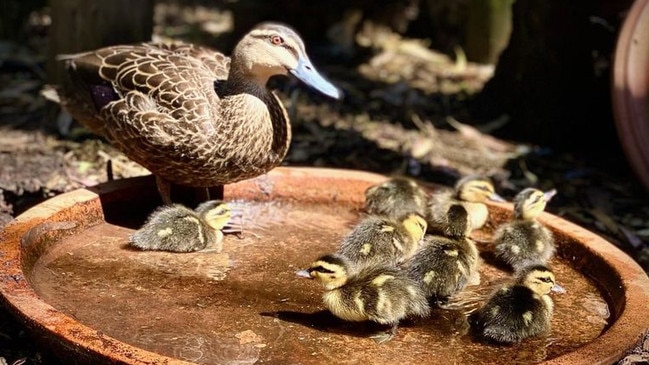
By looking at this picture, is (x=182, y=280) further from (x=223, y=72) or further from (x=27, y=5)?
(x=27, y=5)

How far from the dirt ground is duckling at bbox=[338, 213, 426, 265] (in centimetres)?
168

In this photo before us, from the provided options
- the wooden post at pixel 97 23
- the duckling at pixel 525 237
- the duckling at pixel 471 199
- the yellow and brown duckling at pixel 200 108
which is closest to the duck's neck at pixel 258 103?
the yellow and brown duckling at pixel 200 108

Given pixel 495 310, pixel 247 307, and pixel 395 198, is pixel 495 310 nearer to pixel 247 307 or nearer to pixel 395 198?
pixel 247 307

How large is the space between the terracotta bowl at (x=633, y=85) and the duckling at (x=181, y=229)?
2.42 m

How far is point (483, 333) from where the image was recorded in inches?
129

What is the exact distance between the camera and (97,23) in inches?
223

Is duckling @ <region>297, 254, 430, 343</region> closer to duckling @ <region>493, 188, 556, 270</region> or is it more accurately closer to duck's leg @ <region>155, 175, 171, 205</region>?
duckling @ <region>493, 188, 556, 270</region>

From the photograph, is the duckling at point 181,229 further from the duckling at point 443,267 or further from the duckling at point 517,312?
the duckling at point 517,312

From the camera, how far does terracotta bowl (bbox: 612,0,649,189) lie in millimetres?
5219

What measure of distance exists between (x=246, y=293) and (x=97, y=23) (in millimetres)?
2699

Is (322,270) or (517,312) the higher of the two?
(322,270)

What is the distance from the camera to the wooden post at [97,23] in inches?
223

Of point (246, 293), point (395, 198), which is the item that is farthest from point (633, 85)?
point (246, 293)

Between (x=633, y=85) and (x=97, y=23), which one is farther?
(x=97, y=23)
